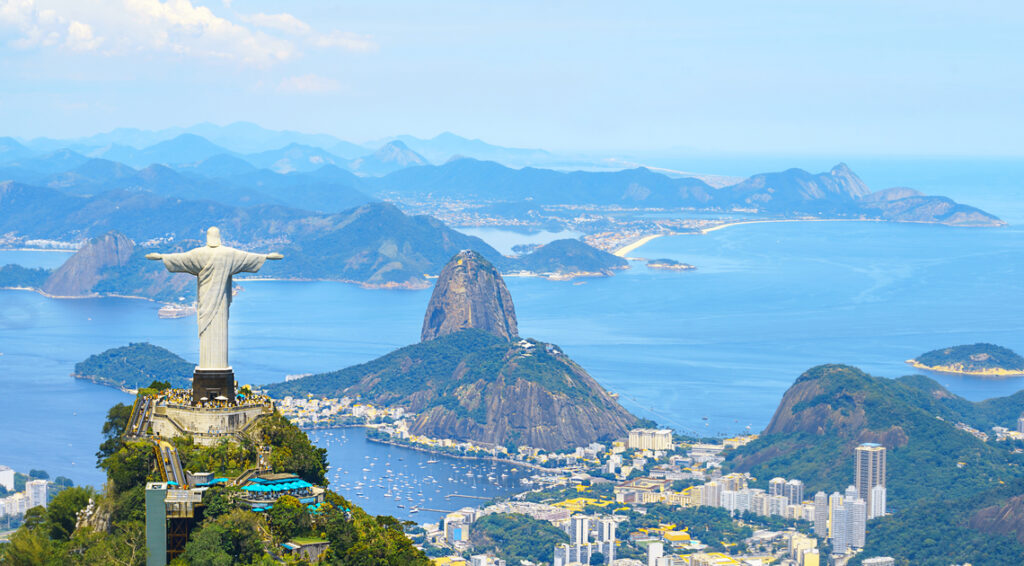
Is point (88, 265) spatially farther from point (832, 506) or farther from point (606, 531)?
point (832, 506)

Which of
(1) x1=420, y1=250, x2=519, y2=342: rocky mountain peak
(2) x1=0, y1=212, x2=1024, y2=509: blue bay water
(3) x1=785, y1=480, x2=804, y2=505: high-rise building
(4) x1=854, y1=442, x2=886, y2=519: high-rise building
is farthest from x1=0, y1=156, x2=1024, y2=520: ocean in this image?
(4) x1=854, y1=442, x2=886, y2=519: high-rise building

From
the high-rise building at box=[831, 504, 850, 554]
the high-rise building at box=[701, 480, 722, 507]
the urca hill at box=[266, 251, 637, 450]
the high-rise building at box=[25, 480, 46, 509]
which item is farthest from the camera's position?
the urca hill at box=[266, 251, 637, 450]

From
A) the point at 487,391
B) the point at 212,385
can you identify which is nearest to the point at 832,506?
the point at 487,391

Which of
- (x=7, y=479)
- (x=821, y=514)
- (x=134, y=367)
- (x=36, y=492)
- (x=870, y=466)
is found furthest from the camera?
(x=134, y=367)

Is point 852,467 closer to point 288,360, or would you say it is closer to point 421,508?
point 421,508

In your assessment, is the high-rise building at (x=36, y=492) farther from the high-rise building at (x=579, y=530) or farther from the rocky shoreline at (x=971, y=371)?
the rocky shoreline at (x=971, y=371)

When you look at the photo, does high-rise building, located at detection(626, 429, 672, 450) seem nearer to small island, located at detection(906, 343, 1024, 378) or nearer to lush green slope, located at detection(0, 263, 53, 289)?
small island, located at detection(906, 343, 1024, 378)
